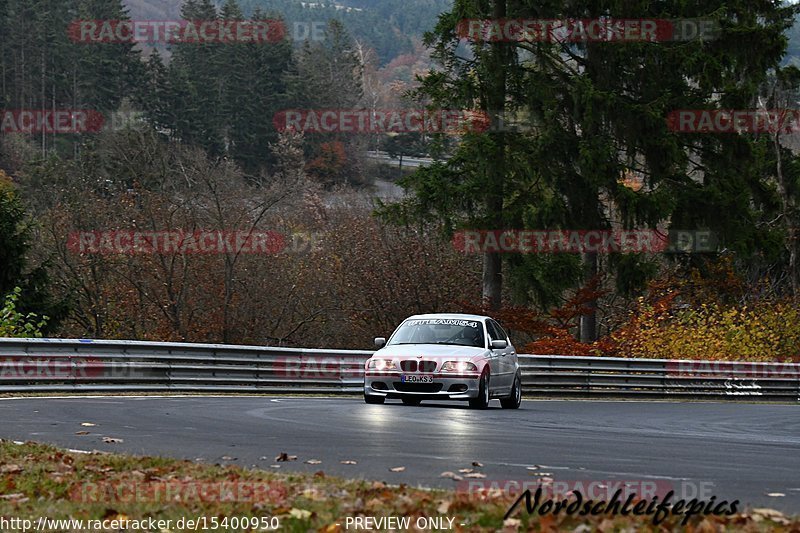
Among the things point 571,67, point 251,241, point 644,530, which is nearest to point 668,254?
point 571,67

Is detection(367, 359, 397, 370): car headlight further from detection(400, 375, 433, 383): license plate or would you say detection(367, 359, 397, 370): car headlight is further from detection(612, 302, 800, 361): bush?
Result: detection(612, 302, 800, 361): bush

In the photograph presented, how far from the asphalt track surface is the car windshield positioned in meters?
1.20

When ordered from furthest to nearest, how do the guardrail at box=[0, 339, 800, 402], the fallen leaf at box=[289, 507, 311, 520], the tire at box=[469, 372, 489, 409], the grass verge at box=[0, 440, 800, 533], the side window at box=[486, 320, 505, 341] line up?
the guardrail at box=[0, 339, 800, 402], the side window at box=[486, 320, 505, 341], the tire at box=[469, 372, 489, 409], the fallen leaf at box=[289, 507, 311, 520], the grass verge at box=[0, 440, 800, 533]

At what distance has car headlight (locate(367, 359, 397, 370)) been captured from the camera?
72.8ft

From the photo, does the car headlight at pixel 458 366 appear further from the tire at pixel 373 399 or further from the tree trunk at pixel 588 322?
the tree trunk at pixel 588 322

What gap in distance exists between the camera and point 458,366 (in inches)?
862

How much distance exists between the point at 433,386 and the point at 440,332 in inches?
60.5

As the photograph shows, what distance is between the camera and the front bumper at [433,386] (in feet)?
71.9

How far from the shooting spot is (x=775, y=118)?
45.8 meters

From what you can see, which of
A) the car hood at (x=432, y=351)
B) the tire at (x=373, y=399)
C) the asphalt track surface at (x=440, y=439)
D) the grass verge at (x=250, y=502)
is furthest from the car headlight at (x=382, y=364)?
the grass verge at (x=250, y=502)

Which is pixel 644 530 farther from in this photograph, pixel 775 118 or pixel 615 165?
pixel 775 118

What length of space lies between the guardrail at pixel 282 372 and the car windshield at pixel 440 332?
4.99 metres

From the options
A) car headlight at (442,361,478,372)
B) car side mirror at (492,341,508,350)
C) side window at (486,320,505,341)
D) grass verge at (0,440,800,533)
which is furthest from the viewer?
side window at (486,320,505,341)

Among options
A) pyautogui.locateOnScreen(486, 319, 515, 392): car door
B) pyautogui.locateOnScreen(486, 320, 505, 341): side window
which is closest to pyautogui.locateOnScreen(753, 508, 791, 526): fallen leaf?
pyautogui.locateOnScreen(486, 319, 515, 392): car door
